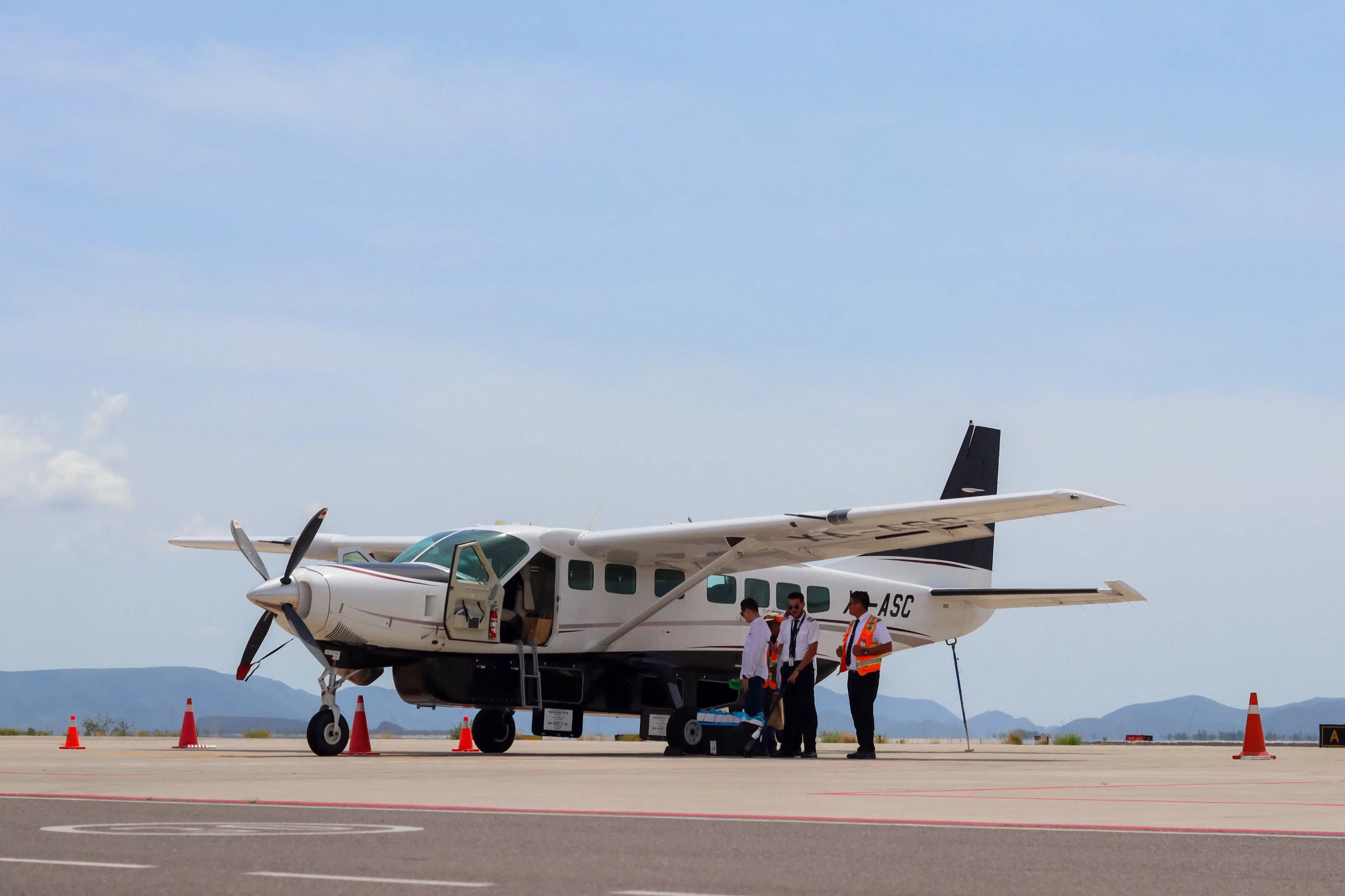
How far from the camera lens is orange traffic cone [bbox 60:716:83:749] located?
66.2ft

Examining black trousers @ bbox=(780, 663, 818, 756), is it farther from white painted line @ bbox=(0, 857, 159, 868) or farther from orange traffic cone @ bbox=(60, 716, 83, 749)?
white painted line @ bbox=(0, 857, 159, 868)

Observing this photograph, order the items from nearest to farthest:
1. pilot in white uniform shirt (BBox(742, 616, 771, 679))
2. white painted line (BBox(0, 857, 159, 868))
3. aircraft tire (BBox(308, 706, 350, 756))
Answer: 1. white painted line (BBox(0, 857, 159, 868))
2. aircraft tire (BBox(308, 706, 350, 756))
3. pilot in white uniform shirt (BBox(742, 616, 771, 679))

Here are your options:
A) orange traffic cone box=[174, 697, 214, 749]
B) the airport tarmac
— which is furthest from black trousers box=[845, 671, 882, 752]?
orange traffic cone box=[174, 697, 214, 749]

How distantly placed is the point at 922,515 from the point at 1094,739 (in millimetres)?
16958

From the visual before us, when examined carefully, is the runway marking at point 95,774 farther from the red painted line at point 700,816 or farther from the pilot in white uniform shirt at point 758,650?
the pilot in white uniform shirt at point 758,650

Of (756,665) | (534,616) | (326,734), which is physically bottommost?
(326,734)

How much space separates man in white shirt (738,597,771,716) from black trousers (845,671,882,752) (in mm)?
1081

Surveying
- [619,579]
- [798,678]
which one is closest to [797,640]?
[798,678]

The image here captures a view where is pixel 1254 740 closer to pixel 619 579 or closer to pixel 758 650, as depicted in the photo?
pixel 758 650

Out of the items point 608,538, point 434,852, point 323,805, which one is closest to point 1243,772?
point 608,538

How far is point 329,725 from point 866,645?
220 inches

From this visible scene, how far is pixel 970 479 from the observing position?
80.9 feet

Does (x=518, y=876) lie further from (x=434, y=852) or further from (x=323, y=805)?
(x=323, y=805)

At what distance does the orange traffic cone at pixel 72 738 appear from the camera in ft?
66.2
